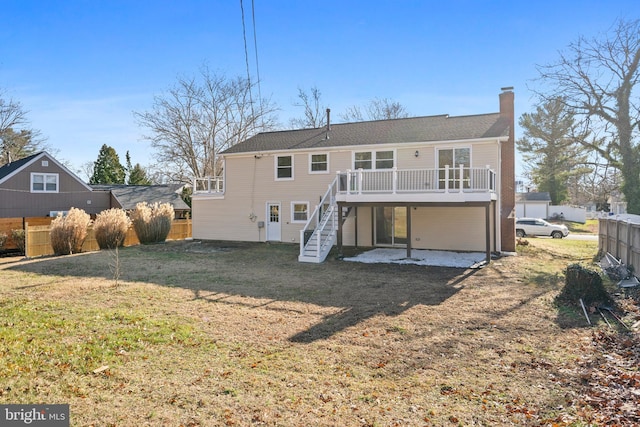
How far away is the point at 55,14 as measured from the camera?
38.0ft

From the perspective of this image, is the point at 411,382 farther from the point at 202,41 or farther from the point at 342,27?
the point at 202,41

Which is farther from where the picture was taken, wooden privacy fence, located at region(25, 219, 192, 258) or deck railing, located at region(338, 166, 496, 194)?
wooden privacy fence, located at region(25, 219, 192, 258)

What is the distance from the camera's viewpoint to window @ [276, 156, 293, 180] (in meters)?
19.4

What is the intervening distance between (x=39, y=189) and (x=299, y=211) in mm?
18233

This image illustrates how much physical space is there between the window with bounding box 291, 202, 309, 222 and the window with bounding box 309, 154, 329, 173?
172 cm

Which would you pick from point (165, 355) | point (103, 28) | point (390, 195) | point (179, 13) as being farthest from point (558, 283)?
point (103, 28)

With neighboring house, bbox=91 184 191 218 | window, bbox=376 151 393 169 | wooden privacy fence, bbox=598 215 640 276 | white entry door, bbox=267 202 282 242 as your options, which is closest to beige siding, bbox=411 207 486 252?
window, bbox=376 151 393 169

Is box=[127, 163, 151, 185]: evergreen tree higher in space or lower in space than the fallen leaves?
higher

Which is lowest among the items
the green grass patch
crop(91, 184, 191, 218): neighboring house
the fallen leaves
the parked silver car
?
the fallen leaves

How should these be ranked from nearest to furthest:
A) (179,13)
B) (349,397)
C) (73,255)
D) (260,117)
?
(349,397)
(179,13)
(73,255)
(260,117)

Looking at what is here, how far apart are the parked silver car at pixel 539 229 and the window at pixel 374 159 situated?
1340 centimetres

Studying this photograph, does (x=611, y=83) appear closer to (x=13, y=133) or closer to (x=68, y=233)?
(x=68, y=233)

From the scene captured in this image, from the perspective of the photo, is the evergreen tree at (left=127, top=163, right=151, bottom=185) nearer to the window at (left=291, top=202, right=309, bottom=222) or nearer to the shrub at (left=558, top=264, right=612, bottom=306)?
the window at (left=291, top=202, right=309, bottom=222)

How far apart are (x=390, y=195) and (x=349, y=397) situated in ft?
35.0
